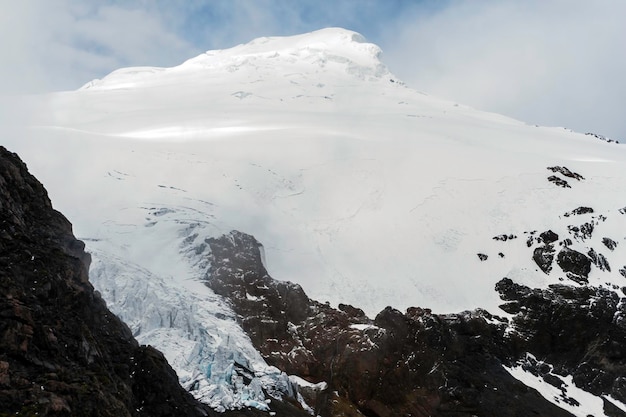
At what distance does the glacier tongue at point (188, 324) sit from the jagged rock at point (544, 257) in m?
38.0

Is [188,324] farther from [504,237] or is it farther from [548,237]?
[548,237]

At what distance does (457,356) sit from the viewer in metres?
60.2

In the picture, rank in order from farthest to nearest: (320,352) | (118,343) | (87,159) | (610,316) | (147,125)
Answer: (147,125) < (87,159) < (610,316) < (320,352) < (118,343)

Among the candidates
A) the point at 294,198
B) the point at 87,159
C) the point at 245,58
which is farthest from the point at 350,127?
the point at 245,58

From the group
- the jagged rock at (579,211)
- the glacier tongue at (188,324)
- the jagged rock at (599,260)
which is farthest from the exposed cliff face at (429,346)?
the jagged rock at (579,211)

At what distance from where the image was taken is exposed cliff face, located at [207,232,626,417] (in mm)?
55281

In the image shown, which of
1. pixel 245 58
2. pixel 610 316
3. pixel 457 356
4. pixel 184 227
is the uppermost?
pixel 245 58

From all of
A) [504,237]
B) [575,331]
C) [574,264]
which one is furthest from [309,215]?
[575,331]

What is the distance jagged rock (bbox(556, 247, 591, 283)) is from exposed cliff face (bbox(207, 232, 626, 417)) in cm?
258

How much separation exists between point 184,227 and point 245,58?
137350 millimetres

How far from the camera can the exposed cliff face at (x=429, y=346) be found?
55281mm

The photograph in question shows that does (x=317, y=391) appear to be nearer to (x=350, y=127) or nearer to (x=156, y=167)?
(x=156, y=167)

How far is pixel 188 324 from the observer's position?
51938 millimetres

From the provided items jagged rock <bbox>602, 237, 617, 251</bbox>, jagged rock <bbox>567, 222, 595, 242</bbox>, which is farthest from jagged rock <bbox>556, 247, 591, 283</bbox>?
jagged rock <bbox>602, 237, 617, 251</bbox>
